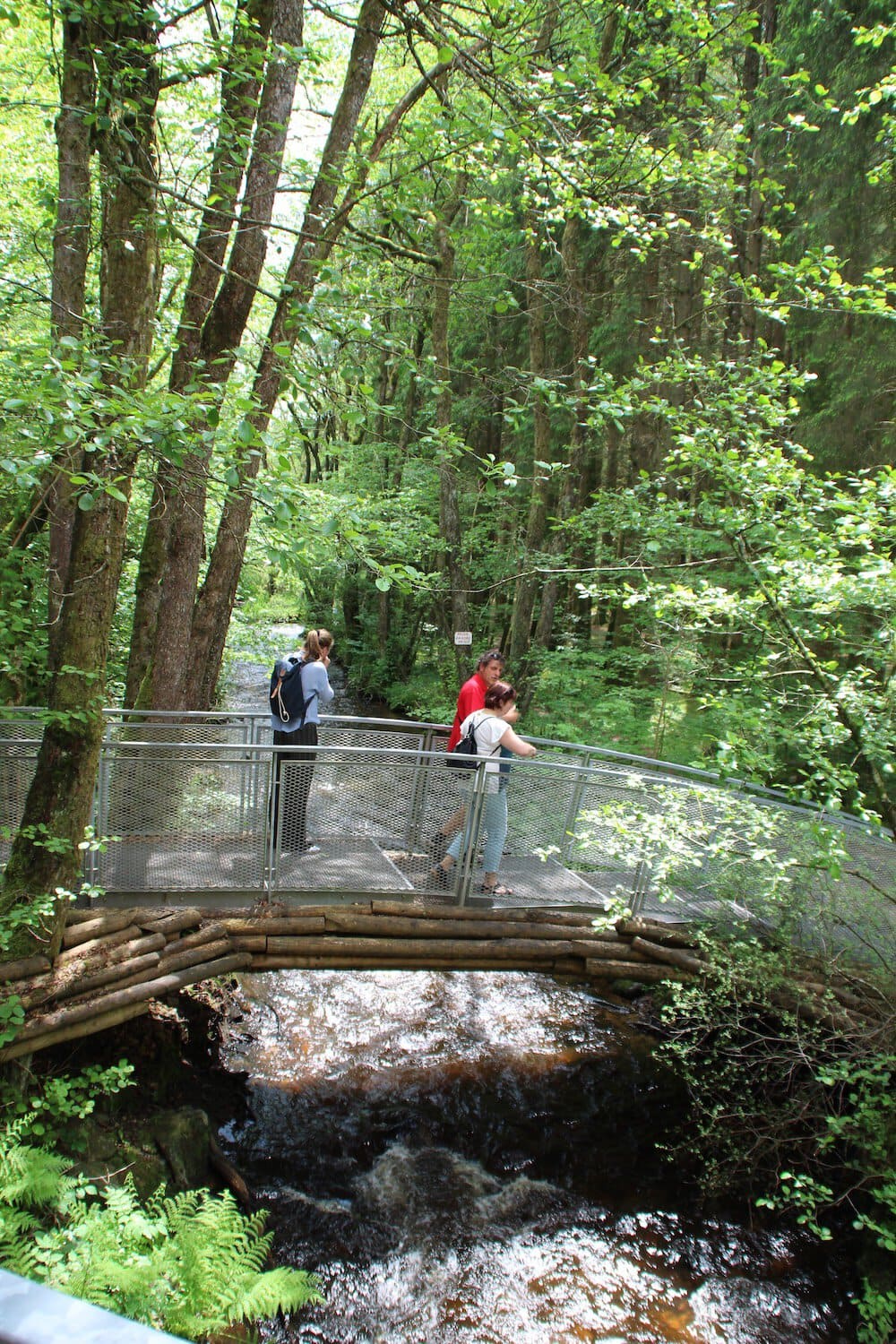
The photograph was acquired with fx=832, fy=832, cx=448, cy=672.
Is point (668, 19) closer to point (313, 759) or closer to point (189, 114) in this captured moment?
point (189, 114)

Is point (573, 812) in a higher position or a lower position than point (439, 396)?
lower

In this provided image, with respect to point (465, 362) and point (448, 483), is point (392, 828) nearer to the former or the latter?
point (465, 362)

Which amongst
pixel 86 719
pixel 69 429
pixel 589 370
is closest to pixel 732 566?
pixel 589 370

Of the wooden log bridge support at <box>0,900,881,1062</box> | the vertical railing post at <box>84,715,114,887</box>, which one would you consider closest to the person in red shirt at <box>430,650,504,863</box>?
the wooden log bridge support at <box>0,900,881,1062</box>

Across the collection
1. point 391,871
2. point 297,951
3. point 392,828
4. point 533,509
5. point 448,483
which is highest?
point 448,483

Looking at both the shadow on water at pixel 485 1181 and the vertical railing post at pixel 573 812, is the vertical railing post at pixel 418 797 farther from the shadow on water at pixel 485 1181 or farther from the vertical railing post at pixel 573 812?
the shadow on water at pixel 485 1181

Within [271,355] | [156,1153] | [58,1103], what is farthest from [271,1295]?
[271,355]

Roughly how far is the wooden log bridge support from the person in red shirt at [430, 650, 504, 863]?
54 centimetres

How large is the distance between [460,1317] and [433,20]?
822 cm

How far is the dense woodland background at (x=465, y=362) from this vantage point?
15.2 feet

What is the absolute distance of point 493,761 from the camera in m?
6.44

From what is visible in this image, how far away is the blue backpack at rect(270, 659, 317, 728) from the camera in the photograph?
6879 millimetres

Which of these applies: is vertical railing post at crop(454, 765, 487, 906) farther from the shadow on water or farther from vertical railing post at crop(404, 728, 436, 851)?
the shadow on water

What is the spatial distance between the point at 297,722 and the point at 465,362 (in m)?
4.17
